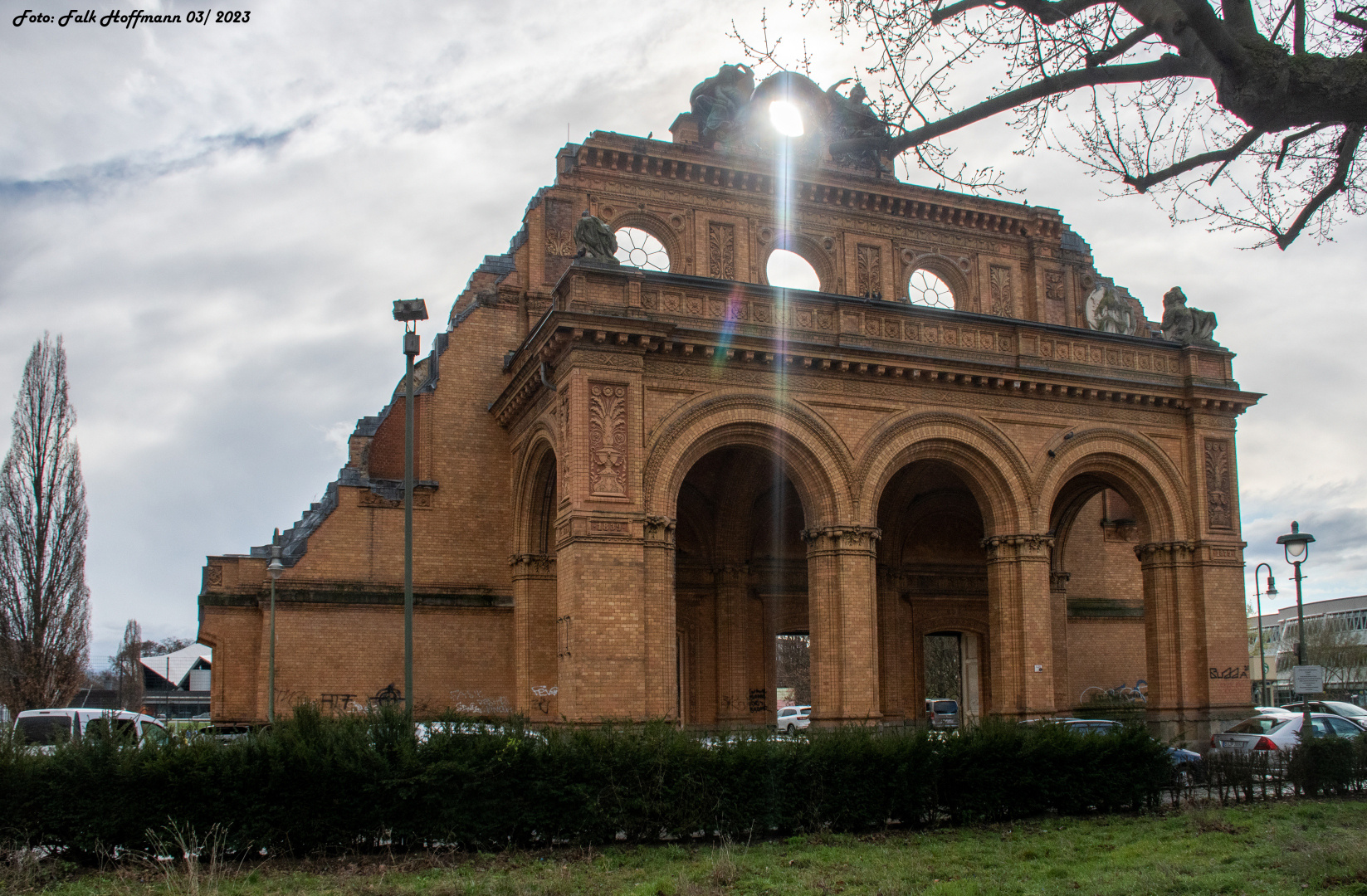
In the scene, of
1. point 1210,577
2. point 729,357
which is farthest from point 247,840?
point 1210,577

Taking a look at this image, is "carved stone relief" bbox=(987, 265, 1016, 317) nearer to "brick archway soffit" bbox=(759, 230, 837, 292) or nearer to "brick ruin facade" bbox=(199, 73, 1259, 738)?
"brick ruin facade" bbox=(199, 73, 1259, 738)

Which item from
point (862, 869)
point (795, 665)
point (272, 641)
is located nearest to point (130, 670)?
point (795, 665)

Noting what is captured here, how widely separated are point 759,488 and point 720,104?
9541 millimetres

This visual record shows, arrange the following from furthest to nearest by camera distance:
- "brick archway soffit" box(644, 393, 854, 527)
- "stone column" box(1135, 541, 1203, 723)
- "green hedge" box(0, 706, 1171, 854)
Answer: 1. "stone column" box(1135, 541, 1203, 723)
2. "brick archway soffit" box(644, 393, 854, 527)
3. "green hedge" box(0, 706, 1171, 854)

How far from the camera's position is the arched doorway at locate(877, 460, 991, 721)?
89.0ft

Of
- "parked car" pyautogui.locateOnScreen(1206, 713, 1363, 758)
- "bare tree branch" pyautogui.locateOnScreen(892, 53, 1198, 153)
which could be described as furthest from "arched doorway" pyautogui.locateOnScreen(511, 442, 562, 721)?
"bare tree branch" pyautogui.locateOnScreen(892, 53, 1198, 153)

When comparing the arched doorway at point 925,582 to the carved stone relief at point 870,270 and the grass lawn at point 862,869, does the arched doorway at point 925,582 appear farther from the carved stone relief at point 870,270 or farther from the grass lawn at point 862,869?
the grass lawn at point 862,869

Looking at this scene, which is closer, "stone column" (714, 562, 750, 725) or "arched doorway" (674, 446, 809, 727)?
"stone column" (714, 562, 750, 725)

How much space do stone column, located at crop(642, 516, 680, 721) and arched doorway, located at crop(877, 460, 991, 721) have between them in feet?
27.6

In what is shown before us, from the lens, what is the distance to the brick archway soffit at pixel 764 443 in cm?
2061

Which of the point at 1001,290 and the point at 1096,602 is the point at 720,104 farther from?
the point at 1096,602

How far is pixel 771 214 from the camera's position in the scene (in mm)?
28234

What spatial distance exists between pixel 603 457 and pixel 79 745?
9.61m

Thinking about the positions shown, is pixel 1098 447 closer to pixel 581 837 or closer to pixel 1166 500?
pixel 1166 500
